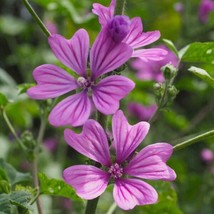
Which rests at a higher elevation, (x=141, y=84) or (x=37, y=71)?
(x=37, y=71)

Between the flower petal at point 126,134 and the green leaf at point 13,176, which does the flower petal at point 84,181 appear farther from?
the green leaf at point 13,176

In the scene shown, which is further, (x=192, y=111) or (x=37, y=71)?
(x=192, y=111)

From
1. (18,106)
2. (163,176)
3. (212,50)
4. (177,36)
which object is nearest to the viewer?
(163,176)

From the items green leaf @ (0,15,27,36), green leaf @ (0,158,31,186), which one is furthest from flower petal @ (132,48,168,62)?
green leaf @ (0,15,27,36)

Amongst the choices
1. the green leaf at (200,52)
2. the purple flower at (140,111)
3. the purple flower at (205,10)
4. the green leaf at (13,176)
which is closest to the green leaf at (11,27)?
the purple flower at (140,111)

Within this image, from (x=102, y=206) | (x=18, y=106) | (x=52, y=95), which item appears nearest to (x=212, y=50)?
(x=52, y=95)

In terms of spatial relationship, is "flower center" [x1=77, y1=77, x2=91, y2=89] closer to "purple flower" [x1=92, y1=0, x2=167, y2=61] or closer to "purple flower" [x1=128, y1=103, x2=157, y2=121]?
"purple flower" [x1=92, y1=0, x2=167, y2=61]

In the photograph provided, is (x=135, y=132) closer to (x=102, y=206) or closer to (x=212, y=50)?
(x=212, y=50)
